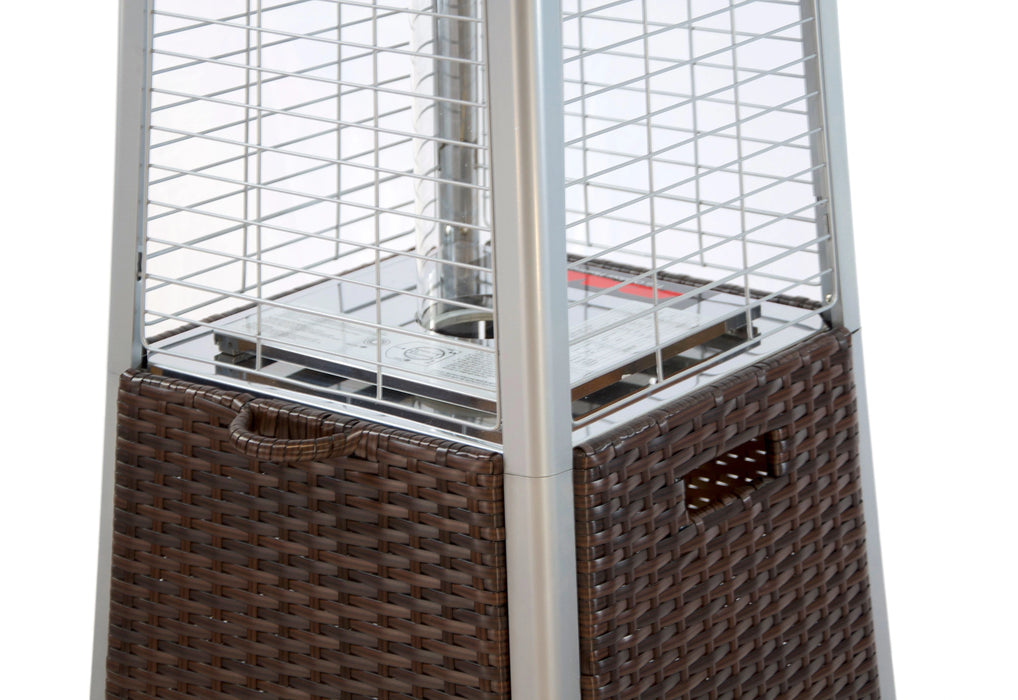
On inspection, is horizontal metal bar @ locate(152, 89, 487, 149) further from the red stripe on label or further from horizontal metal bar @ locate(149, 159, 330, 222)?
the red stripe on label

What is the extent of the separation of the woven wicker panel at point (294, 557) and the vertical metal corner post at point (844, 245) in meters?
0.48

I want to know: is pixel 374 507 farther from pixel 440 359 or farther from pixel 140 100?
pixel 140 100

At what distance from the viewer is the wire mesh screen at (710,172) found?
155 centimetres

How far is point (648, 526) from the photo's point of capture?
144cm

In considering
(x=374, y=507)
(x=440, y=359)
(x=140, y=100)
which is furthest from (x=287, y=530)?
(x=140, y=100)

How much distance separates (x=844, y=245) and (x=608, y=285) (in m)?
0.25

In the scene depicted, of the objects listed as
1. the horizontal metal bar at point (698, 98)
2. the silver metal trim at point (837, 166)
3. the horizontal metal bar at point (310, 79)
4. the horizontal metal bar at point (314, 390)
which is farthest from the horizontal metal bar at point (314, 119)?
the silver metal trim at point (837, 166)

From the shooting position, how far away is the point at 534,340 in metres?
1.32

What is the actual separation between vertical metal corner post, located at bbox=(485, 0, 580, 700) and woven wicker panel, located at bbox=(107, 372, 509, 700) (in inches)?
1.2

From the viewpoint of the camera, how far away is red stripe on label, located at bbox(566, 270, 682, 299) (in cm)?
173

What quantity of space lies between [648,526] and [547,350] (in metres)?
0.21

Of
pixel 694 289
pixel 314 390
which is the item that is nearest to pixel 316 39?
pixel 314 390

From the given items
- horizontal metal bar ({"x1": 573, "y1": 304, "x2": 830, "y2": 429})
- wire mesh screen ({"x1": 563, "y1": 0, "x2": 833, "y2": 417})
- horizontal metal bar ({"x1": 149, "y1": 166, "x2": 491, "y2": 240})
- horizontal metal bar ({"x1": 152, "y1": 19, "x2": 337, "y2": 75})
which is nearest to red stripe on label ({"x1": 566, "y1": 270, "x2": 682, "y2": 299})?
wire mesh screen ({"x1": 563, "y1": 0, "x2": 833, "y2": 417})

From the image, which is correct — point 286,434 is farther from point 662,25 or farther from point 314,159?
point 662,25
